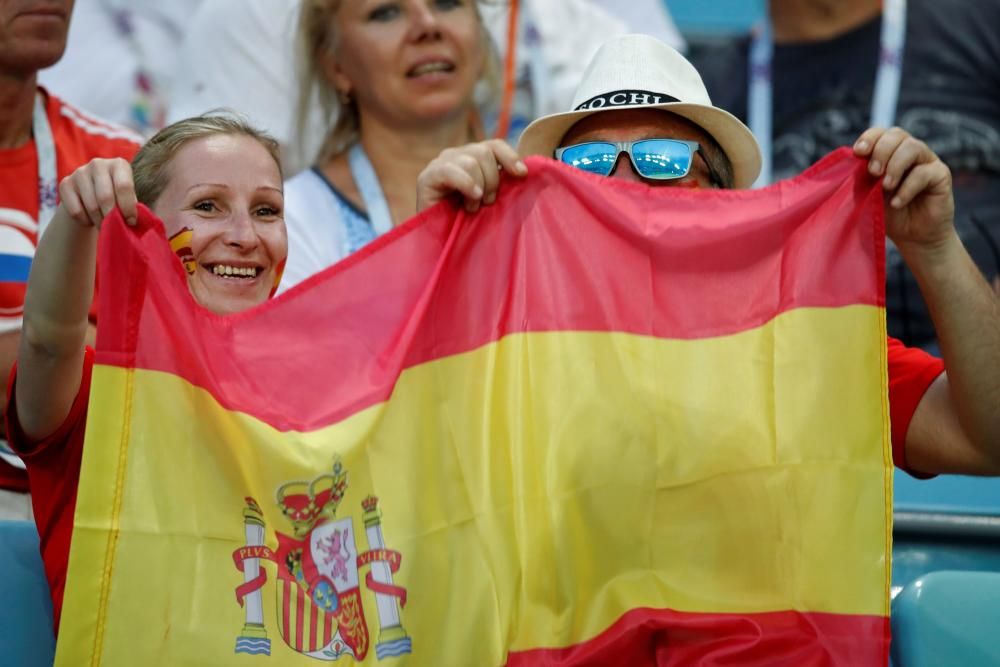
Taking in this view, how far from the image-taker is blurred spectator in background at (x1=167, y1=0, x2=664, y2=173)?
15.2 ft

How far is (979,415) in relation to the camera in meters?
2.65

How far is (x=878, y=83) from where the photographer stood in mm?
4699

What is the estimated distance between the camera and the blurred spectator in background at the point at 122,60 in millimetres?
5004

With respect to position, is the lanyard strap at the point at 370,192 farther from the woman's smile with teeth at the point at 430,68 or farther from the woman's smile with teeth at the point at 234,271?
the woman's smile with teeth at the point at 234,271

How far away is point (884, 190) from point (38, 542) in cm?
157

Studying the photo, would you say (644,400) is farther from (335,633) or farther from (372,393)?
(335,633)

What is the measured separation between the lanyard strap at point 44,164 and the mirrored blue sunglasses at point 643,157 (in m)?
1.31

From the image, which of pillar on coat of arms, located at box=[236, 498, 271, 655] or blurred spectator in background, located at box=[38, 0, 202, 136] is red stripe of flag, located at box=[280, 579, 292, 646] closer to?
pillar on coat of arms, located at box=[236, 498, 271, 655]

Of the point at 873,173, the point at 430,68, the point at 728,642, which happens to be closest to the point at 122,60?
the point at 430,68

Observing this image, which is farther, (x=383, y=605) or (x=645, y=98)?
(x=645, y=98)

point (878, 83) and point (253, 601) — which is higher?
point (878, 83)

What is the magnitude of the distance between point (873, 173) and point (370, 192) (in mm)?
1740

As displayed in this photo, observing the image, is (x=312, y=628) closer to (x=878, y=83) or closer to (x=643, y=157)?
(x=643, y=157)

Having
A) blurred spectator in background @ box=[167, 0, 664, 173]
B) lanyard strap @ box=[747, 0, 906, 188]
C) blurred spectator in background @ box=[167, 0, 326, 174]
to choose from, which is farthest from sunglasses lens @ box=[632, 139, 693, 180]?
blurred spectator in background @ box=[167, 0, 326, 174]
